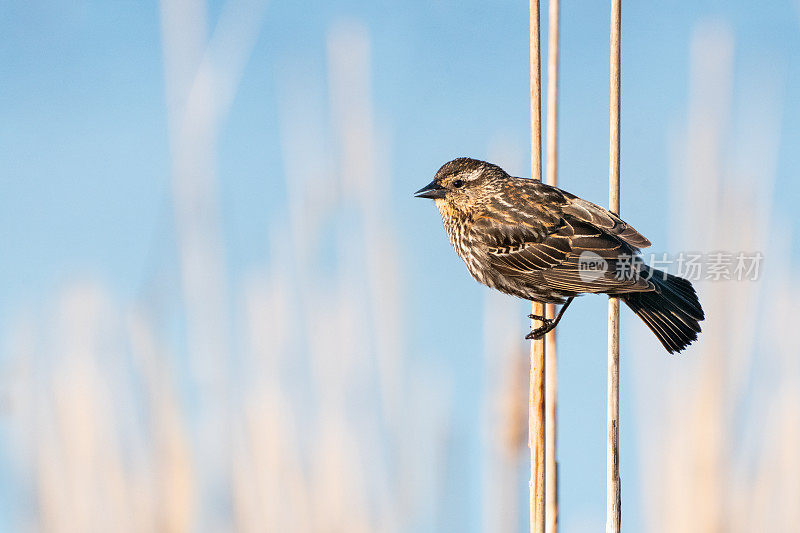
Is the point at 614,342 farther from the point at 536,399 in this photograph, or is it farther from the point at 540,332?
the point at 540,332

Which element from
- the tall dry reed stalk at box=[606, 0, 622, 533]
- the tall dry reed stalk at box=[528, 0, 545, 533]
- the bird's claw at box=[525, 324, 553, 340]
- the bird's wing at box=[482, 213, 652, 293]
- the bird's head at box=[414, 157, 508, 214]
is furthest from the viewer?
the bird's head at box=[414, 157, 508, 214]

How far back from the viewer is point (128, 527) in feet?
13.0

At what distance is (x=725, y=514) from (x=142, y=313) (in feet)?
9.02

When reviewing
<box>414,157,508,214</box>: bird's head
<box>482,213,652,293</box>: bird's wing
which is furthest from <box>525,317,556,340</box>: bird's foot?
<box>414,157,508,214</box>: bird's head

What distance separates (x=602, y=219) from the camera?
9.43 feet

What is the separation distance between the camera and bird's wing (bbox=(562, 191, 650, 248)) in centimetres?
272

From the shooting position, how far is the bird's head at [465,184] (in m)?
3.23

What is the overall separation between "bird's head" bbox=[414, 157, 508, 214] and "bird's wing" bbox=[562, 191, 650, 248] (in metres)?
0.32

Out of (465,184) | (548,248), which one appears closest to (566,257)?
(548,248)

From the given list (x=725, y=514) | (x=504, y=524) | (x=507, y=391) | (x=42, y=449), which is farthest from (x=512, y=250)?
(x=42, y=449)

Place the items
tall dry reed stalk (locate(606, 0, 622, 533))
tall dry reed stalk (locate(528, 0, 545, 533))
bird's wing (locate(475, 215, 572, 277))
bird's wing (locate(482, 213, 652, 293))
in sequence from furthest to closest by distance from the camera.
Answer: bird's wing (locate(475, 215, 572, 277)) → bird's wing (locate(482, 213, 652, 293)) → tall dry reed stalk (locate(528, 0, 545, 533)) → tall dry reed stalk (locate(606, 0, 622, 533))

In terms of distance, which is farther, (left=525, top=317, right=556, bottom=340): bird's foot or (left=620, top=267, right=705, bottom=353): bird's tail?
(left=620, top=267, right=705, bottom=353): bird's tail

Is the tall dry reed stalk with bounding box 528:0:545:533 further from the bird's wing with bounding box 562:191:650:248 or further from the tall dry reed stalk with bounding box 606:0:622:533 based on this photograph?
the bird's wing with bounding box 562:191:650:248

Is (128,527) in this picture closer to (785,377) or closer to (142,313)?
(142,313)
